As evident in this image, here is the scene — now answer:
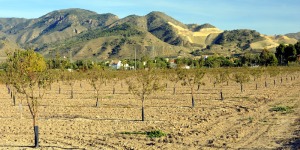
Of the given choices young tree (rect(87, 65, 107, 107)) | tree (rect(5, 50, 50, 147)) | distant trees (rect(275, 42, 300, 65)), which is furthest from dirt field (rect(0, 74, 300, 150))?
distant trees (rect(275, 42, 300, 65))

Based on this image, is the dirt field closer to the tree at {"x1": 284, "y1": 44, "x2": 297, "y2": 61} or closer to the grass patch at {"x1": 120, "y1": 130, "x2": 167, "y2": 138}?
the grass patch at {"x1": 120, "y1": 130, "x2": 167, "y2": 138}

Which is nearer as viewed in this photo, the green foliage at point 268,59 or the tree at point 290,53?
the green foliage at point 268,59

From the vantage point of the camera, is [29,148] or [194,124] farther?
[194,124]

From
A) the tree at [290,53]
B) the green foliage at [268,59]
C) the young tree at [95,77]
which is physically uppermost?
the tree at [290,53]

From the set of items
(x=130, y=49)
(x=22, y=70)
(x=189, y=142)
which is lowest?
(x=189, y=142)

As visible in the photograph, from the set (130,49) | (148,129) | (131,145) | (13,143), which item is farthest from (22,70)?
(130,49)

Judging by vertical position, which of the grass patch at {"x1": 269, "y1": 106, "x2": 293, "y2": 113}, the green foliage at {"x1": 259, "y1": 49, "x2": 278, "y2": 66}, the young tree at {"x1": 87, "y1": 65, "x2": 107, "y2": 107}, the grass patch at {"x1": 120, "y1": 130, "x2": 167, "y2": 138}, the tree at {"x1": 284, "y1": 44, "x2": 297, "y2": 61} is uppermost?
the tree at {"x1": 284, "y1": 44, "x2": 297, "y2": 61}

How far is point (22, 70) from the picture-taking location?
15703mm

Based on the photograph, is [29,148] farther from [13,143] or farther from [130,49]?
[130,49]

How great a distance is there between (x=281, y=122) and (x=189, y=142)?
7235mm

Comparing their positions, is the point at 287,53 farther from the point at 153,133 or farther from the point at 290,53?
the point at 153,133

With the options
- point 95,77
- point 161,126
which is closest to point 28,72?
point 161,126

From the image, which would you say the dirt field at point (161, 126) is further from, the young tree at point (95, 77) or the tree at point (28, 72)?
the young tree at point (95, 77)

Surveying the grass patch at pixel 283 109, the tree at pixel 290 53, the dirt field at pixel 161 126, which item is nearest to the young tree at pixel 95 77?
the dirt field at pixel 161 126
